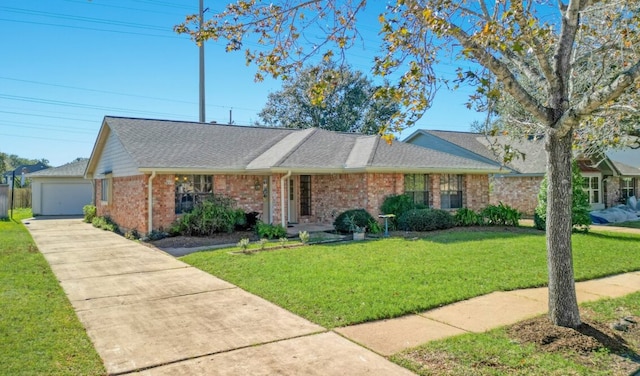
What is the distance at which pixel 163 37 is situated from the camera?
2427 centimetres

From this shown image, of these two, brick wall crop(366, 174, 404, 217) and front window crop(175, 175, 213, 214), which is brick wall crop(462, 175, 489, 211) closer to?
brick wall crop(366, 174, 404, 217)

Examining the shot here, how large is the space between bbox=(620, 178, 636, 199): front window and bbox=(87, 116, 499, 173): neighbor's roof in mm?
13290

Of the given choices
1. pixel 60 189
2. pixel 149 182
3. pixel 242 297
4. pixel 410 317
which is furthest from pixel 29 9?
pixel 410 317

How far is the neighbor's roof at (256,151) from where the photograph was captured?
15.5m

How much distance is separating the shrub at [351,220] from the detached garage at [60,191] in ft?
62.6

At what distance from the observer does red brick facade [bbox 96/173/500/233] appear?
15.2 m

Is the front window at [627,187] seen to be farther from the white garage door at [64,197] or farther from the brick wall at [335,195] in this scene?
the white garage door at [64,197]

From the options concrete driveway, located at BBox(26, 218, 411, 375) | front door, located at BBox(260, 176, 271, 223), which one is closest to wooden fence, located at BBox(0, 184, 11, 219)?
front door, located at BBox(260, 176, 271, 223)

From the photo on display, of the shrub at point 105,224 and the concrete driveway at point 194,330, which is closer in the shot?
the concrete driveway at point 194,330

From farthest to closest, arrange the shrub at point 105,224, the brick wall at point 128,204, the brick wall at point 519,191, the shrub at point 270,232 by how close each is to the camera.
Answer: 1. the brick wall at point 519,191
2. the shrub at point 105,224
3. the brick wall at point 128,204
4. the shrub at point 270,232

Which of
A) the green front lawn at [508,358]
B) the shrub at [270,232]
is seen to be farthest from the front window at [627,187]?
the green front lawn at [508,358]

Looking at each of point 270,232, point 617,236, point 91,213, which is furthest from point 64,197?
point 617,236

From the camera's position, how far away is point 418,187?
17.9m

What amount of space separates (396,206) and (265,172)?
475cm
